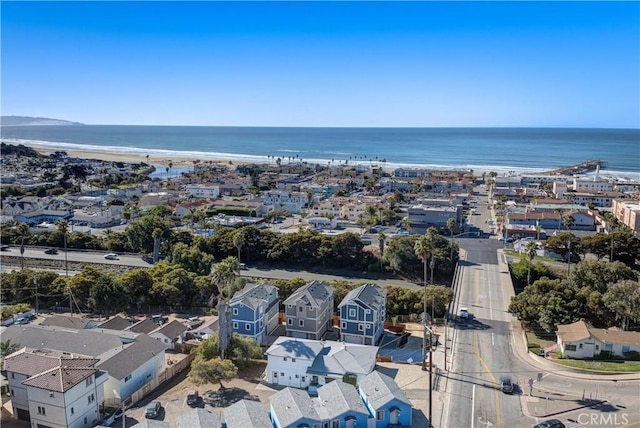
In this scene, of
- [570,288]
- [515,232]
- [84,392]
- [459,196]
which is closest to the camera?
[84,392]

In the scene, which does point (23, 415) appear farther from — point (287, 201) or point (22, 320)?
point (287, 201)

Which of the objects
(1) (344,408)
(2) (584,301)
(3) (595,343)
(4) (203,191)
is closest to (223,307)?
(1) (344,408)

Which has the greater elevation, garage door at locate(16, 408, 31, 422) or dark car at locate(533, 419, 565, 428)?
dark car at locate(533, 419, 565, 428)

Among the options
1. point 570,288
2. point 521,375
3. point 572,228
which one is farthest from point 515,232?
point 521,375

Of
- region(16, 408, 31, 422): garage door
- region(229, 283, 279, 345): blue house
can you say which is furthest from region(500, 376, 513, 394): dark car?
region(16, 408, 31, 422): garage door

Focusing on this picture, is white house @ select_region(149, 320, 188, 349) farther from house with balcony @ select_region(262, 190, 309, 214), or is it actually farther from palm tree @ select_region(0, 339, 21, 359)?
house with balcony @ select_region(262, 190, 309, 214)

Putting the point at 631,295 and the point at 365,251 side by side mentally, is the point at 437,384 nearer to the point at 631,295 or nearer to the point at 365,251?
the point at 631,295
